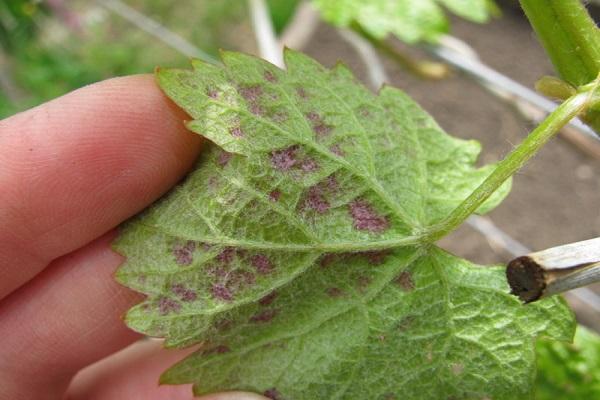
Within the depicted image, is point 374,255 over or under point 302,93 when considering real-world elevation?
under

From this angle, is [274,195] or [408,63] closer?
[274,195]

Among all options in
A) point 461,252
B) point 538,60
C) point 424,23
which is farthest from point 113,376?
point 538,60

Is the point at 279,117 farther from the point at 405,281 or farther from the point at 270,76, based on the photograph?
the point at 405,281

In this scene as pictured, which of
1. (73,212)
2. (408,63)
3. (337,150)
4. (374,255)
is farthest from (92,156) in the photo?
(408,63)

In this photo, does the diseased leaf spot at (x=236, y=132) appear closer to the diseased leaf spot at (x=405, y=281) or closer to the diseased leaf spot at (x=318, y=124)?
the diseased leaf spot at (x=318, y=124)

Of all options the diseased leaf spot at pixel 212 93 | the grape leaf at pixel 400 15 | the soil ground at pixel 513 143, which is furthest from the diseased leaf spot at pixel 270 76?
the soil ground at pixel 513 143

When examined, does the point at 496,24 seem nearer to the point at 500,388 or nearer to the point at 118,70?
the point at 118,70

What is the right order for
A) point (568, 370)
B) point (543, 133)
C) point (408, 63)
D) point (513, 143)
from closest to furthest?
point (543, 133) < point (568, 370) < point (408, 63) < point (513, 143)
